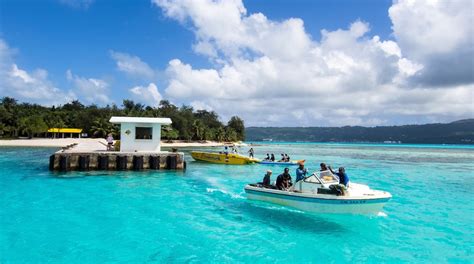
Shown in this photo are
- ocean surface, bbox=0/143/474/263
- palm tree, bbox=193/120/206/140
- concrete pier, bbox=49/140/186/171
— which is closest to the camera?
ocean surface, bbox=0/143/474/263

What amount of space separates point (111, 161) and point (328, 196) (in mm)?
20122

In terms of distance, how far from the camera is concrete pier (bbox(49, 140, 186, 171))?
89.2ft

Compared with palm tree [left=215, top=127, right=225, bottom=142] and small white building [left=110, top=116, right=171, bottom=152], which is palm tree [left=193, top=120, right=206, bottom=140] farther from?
small white building [left=110, top=116, right=171, bottom=152]

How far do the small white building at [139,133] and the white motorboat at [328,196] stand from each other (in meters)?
17.7

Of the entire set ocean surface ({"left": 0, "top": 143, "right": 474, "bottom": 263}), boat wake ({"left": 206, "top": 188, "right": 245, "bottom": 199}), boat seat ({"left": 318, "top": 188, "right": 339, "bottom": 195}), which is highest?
boat seat ({"left": 318, "top": 188, "right": 339, "bottom": 195})

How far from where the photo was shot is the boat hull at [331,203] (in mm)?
12773

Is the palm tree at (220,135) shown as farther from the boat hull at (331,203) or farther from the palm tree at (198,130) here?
the boat hull at (331,203)

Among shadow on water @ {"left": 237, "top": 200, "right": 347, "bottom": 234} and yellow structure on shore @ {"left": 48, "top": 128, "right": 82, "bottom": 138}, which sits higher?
yellow structure on shore @ {"left": 48, "top": 128, "right": 82, "bottom": 138}

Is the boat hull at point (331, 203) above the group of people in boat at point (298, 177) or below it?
below

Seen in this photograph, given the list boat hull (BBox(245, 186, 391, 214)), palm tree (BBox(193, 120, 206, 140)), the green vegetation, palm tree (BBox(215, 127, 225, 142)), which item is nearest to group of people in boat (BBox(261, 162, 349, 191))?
boat hull (BBox(245, 186, 391, 214))

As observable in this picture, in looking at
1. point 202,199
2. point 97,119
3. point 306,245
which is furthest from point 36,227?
point 97,119

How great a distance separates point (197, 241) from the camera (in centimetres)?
1097

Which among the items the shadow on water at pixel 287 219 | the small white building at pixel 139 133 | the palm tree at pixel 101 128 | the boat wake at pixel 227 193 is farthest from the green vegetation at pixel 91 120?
the shadow on water at pixel 287 219

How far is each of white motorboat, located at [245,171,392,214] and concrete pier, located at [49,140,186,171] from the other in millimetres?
15461
